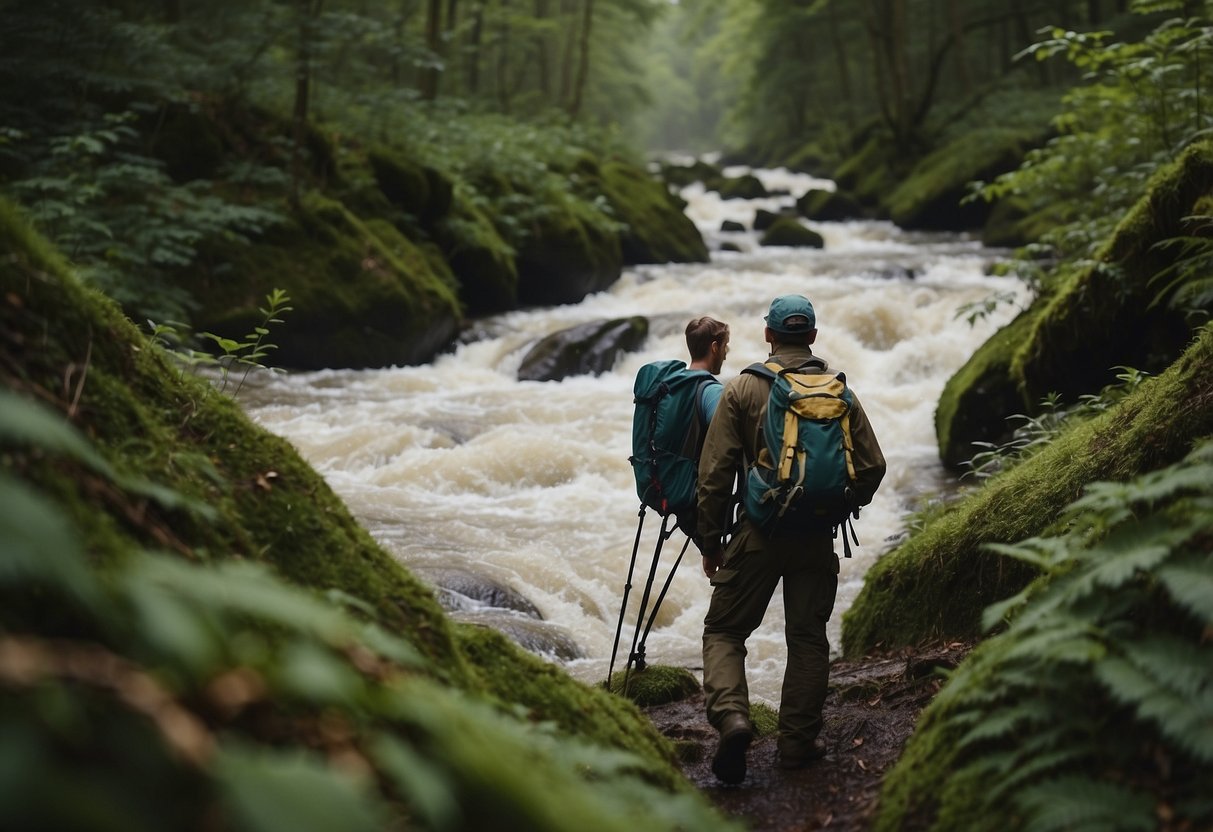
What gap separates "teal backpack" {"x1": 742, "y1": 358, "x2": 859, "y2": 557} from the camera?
4.06 meters

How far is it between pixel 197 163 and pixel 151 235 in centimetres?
296

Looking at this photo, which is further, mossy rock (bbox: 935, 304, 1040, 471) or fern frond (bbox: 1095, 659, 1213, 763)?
mossy rock (bbox: 935, 304, 1040, 471)

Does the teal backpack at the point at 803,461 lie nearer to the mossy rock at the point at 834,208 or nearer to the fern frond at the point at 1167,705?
the fern frond at the point at 1167,705

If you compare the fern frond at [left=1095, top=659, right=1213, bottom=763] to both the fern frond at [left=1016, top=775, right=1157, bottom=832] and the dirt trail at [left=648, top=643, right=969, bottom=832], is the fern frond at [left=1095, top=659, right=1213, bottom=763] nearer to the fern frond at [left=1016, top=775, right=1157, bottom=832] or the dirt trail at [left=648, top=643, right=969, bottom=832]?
the fern frond at [left=1016, top=775, right=1157, bottom=832]

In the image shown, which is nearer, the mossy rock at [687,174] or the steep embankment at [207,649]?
the steep embankment at [207,649]

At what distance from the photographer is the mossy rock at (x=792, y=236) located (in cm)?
2305

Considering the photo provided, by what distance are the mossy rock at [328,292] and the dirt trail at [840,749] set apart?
9.08m

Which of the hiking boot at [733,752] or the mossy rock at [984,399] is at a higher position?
the mossy rock at [984,399]

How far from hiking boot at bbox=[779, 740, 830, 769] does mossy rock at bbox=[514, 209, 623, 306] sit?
14268 mm

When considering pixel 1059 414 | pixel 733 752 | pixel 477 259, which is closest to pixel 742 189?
pixel 477 259

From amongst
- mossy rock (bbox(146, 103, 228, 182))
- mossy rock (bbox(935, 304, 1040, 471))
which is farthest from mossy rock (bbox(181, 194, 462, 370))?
mossy rock (bbox(935, 304, 1040, 471))

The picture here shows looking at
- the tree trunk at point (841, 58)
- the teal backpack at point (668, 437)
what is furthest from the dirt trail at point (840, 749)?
the tree trunk at point (841, 58)

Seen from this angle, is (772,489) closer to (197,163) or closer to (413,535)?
(413,535)

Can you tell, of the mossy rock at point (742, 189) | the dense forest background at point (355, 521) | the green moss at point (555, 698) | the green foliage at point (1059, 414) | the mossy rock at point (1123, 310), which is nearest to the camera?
the dense forest background at point (355, 521)
